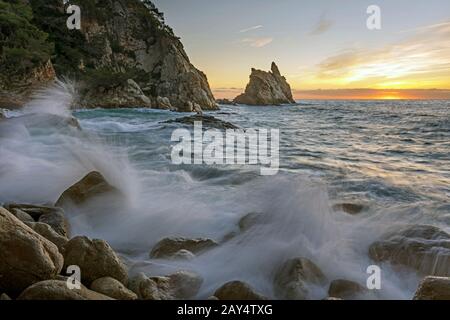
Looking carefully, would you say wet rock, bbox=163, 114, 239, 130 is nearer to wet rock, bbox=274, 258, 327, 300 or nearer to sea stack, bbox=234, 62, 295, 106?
wet rock, bbox=274, 258, 327, 300

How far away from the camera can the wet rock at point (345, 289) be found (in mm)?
4051

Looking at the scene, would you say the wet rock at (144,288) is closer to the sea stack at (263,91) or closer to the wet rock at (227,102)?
the wet rock at (227,102)

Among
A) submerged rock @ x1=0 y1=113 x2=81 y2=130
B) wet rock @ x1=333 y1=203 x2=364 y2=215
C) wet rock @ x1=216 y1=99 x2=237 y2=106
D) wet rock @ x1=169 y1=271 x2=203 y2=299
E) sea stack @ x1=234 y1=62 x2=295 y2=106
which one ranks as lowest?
wet rock @ x1=169 y1=271 x2=203 y2=299

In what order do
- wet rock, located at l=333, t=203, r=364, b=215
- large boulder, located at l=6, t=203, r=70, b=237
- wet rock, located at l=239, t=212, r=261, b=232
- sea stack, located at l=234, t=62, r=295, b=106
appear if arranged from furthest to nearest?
sea stack, located at l=234, t=62, r=295, b=106
wet rock, located at l=333, t=203, r=364, b=215
wet rock, located at l=239, t=212, r=261, b=232
large boulder, located at l=6, t=203, r=70, b=237

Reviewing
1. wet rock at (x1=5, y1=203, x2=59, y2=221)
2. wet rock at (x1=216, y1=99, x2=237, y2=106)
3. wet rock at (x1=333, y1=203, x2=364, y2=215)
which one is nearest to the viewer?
wet rock at (x1=5, y1=203, x2=59, y2=221)

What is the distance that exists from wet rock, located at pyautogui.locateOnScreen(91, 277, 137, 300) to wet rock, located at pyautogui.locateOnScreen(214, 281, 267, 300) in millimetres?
898

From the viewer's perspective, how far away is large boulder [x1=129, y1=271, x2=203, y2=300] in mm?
3580

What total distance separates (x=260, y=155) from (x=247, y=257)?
29.3 ft

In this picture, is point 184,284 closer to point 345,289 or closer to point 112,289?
point 112,289

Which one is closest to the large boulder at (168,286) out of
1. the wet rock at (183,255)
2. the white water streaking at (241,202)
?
the white water streaking at (241,202)

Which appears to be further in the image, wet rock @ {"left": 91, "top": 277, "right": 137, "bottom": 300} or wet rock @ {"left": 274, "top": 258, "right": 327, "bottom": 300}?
wet rock @ {"left": 274, "top": 258, "right": 327, "bottom": 300}

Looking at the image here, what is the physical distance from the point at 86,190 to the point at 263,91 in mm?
95957

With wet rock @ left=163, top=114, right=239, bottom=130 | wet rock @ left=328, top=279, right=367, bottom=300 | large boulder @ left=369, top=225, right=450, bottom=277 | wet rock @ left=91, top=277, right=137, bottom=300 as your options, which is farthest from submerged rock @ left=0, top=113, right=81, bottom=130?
wet rock @ left=328, top=279, right=367, bottom=300

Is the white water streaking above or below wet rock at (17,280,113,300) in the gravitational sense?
below
